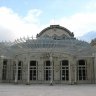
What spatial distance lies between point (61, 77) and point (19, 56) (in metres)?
6.18

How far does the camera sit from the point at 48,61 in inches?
1275

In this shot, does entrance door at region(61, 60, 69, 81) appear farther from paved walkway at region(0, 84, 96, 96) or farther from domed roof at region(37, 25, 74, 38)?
paved walkway at region(0, 84, 96, 96)

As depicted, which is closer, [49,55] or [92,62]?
A: [49,55]

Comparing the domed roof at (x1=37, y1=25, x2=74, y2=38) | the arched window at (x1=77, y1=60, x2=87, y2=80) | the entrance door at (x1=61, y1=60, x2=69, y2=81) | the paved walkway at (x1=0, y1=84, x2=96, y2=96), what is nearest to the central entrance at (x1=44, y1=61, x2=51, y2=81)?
the entrance door at (x1=61, y1=60, x2=69, y2=81)

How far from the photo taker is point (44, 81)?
31.9 meters

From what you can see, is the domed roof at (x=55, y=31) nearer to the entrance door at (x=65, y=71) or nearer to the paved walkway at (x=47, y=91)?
the entrance door at (x=65, y=71)

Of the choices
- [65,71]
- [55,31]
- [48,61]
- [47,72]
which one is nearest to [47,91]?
[47,72]

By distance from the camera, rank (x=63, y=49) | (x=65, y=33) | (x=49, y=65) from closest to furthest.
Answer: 1. (x=63, y=49)
2. (x=49, y=65)
3. (x=65, y=33)

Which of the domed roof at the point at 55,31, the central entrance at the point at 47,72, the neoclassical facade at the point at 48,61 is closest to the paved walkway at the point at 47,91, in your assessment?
the neoclassical facade at the point at 48,61

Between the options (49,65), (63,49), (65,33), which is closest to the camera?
(63,49)

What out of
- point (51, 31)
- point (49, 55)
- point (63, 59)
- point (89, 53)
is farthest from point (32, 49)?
point (51, 31)

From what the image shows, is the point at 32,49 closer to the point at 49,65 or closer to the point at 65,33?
the point at 49,65

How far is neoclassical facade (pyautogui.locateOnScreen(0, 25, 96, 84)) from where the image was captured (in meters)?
30.5

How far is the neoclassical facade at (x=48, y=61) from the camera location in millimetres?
30547
